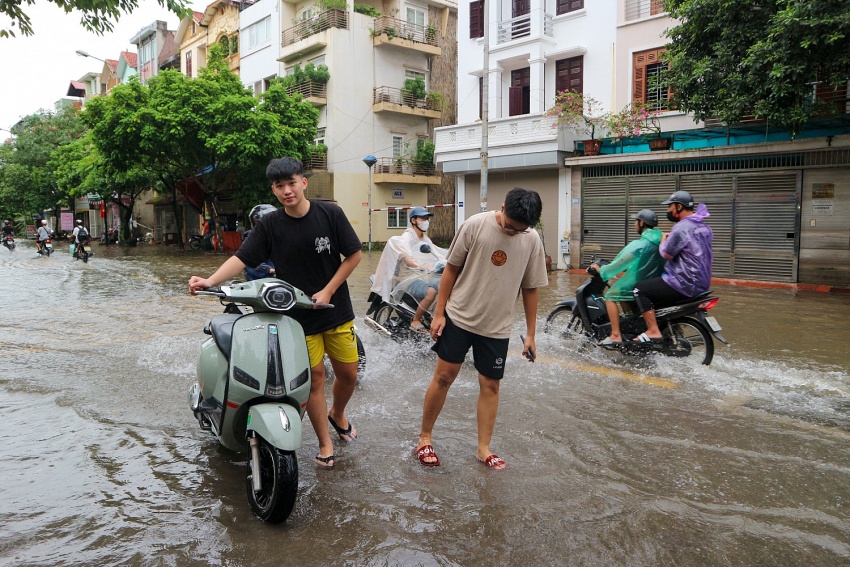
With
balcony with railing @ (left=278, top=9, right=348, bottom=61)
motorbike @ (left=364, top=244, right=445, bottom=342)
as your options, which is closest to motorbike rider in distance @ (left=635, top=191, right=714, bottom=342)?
motorbike @ (left=364, top=244, right=445, bottom=342)

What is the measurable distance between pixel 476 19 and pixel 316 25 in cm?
1045

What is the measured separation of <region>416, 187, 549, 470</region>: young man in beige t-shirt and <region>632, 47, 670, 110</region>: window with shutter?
15735mm

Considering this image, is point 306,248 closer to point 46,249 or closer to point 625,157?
point 625,157

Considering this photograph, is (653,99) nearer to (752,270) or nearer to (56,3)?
(752,270)

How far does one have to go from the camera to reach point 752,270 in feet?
53.3

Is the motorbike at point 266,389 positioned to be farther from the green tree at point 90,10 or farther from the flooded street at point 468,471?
the green tree at point 90,10

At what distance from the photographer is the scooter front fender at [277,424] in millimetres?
3256

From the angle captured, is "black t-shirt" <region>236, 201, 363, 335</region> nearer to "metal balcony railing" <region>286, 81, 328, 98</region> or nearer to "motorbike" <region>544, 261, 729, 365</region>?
"motorbike" <region>544, 261, 729, 365</region>

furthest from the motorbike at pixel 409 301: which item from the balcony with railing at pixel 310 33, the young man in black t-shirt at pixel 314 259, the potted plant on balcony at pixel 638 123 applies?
the balcony with railing at pixel 310 33

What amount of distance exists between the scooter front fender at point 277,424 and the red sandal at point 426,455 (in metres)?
1.02

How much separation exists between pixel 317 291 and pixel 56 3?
4.55 metres

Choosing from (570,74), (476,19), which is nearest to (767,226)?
(570,74)

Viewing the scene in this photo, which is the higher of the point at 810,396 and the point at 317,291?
the point at 317,291

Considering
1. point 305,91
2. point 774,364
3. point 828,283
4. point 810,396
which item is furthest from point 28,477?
point 305,91
